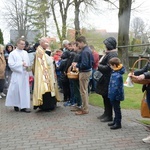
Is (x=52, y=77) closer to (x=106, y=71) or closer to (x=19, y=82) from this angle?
(x=19, y=82)

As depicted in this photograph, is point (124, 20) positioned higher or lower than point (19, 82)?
higher

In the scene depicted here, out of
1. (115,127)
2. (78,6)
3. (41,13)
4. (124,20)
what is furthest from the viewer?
(41,13)

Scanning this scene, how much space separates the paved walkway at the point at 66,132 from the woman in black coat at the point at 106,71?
11.1 inches

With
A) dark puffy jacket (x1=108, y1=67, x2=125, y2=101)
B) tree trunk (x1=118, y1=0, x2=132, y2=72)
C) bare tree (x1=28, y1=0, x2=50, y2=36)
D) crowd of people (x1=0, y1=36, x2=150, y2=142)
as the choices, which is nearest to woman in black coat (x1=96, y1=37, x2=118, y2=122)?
crowd of people (x1=0, y1=36, x2=150, y2=142)

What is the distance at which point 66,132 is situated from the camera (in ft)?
17.9

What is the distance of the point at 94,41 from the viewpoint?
3553 cm

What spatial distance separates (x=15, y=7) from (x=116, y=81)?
41818mm

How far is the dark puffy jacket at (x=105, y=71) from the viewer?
231 inches

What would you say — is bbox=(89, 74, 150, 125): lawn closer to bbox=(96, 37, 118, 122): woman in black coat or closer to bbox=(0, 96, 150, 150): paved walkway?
bbox=(0, 96, 150, 150): paved walkway

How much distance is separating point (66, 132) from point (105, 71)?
59.2 inches

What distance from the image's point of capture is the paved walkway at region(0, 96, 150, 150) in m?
4.74

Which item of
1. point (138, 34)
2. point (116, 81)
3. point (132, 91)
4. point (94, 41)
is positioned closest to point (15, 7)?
point (94, 41)

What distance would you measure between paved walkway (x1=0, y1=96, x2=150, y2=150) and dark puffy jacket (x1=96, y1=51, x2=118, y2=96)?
2.32 ft

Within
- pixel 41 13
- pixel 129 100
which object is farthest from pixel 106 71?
pixel 41 13
